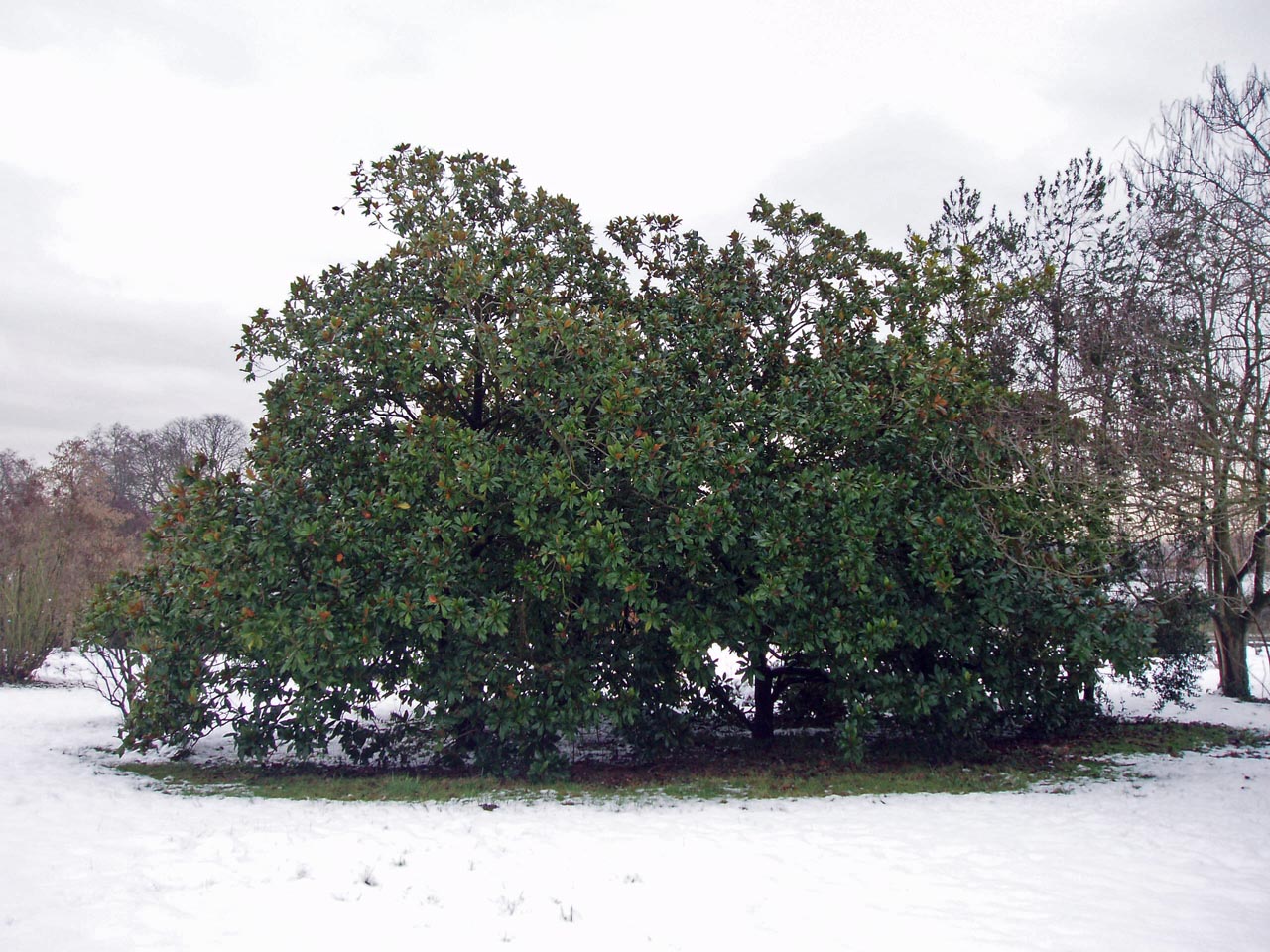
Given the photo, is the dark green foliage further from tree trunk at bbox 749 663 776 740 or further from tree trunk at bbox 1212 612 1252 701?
tree trunk at bbox 1212 612 1252 701

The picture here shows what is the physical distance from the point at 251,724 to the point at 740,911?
589 cm

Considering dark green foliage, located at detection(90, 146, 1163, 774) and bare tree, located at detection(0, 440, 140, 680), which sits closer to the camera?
dark green foliage, located at detection(90, 146, 1163, 774)

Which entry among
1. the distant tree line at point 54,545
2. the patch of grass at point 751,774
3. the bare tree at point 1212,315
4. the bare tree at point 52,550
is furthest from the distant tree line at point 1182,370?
the bare tree at point 52,550

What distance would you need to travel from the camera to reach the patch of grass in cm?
772

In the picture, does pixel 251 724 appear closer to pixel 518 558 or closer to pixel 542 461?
pixel 518 558

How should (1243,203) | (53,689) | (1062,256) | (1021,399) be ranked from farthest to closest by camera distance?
1. (53,689)
2. (1062,256)
3. (1021,399)
4. (1243,203)

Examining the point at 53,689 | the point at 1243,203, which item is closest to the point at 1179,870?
the point at 1243,203

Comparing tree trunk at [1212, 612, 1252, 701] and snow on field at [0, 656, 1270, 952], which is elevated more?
tree trunk at [1212, 612, 1252, 701]

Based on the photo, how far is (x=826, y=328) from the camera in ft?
29.8

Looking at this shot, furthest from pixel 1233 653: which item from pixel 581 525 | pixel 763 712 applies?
pixel 581 525

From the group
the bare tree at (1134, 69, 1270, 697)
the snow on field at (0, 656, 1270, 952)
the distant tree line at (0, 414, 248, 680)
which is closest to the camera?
the snow on field at (0, 656, 1270, 952)

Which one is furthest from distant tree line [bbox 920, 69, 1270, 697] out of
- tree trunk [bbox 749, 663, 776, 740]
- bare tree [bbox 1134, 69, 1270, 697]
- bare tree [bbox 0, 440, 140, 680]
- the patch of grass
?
bare tree [bbox 0, 440, 140, 680]

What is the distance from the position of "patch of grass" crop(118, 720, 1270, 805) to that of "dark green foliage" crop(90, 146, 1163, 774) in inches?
14.8

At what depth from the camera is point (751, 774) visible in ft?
28.5
